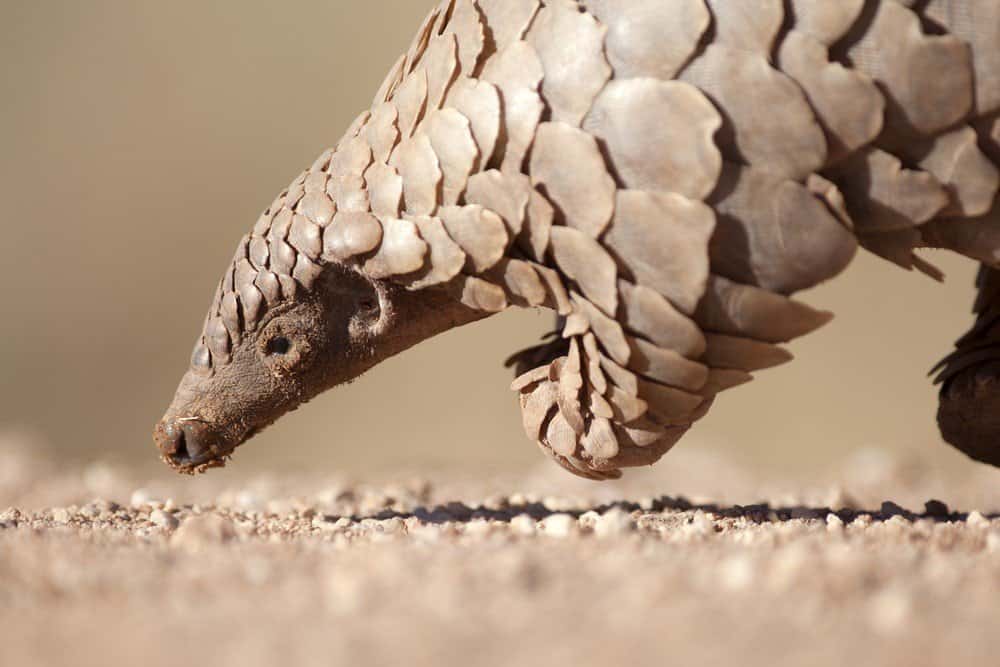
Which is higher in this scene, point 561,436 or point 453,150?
point 453,150

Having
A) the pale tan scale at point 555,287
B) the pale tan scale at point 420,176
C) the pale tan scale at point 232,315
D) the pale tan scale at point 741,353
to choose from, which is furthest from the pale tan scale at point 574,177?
the pale tan scale at point 232,315

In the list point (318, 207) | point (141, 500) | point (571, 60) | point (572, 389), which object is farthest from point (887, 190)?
point (141, 500)

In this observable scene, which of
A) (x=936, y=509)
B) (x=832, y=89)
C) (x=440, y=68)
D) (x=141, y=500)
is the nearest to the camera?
(x=832, y=89)

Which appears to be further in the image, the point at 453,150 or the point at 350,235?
the point at 350,235

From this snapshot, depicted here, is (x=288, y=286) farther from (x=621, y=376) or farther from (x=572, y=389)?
(x=621, y=376)

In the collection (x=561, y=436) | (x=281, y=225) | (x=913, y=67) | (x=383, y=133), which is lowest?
(x=561, y=436)

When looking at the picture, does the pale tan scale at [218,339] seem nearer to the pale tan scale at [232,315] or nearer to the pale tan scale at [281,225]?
the pale tan scale at [232,315]

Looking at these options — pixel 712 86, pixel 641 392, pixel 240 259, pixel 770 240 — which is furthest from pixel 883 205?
pixel 240 259
